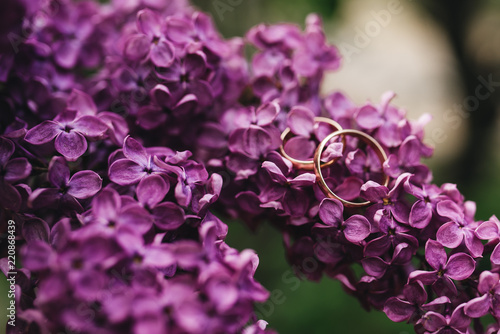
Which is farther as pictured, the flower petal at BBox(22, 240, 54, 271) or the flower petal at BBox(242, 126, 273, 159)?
the flower petal at BBox(242, 126, 273, 159)

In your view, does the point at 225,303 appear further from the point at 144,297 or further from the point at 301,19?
the point at 301,19

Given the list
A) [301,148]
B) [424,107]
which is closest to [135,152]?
[301,148]

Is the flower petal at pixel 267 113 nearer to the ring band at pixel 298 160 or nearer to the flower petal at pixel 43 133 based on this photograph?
the ring band at pixel 298 160

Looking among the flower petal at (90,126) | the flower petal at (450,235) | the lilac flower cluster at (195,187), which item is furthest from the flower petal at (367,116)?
the flower petal at (90,126)

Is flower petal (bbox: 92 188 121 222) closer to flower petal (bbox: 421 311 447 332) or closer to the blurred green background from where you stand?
flower petal (bbox: 421 311 447 332)

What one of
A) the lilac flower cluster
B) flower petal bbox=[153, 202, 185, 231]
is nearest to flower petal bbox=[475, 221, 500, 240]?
the lilac flower cluster

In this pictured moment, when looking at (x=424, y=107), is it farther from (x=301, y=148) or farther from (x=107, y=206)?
(x=107, y=206)

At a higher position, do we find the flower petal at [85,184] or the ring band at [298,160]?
the ring band at [298,160]

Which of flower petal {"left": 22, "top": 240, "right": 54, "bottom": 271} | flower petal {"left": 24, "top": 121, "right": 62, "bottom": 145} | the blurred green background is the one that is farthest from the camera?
the blurred green background
